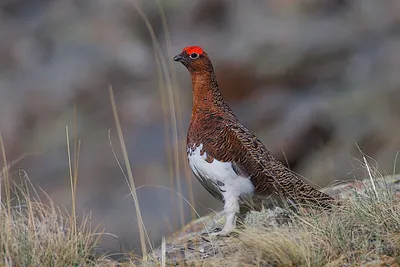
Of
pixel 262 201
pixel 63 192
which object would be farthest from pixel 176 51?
pixel 262 201

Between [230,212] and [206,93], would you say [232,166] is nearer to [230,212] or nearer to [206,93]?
[230,212]

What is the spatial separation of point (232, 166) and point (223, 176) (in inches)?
4.1

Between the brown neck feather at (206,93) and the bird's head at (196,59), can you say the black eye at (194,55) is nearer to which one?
the bird's head at (196,59)

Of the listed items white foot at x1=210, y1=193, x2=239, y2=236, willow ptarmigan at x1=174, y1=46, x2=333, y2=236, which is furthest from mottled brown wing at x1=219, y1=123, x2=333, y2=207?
white foot at x1=210, y1=193, x2=239, y2=236

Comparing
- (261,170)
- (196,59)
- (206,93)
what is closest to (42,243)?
(261,170)

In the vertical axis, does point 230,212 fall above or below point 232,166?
below

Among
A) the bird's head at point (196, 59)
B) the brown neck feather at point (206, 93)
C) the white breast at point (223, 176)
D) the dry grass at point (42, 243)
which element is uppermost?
the bird's head at point (196, 59)

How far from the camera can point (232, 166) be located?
5625 millimetres

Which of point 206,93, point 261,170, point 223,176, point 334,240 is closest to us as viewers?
point 334,240

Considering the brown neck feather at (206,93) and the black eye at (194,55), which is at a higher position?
the black eye at (194,55)

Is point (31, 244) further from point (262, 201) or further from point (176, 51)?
point (176, 51)

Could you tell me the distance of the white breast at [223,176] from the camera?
18.3 ft

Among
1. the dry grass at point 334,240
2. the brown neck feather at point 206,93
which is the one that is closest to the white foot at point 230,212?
the dry grass at point 334,240

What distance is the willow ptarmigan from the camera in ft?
18.4
